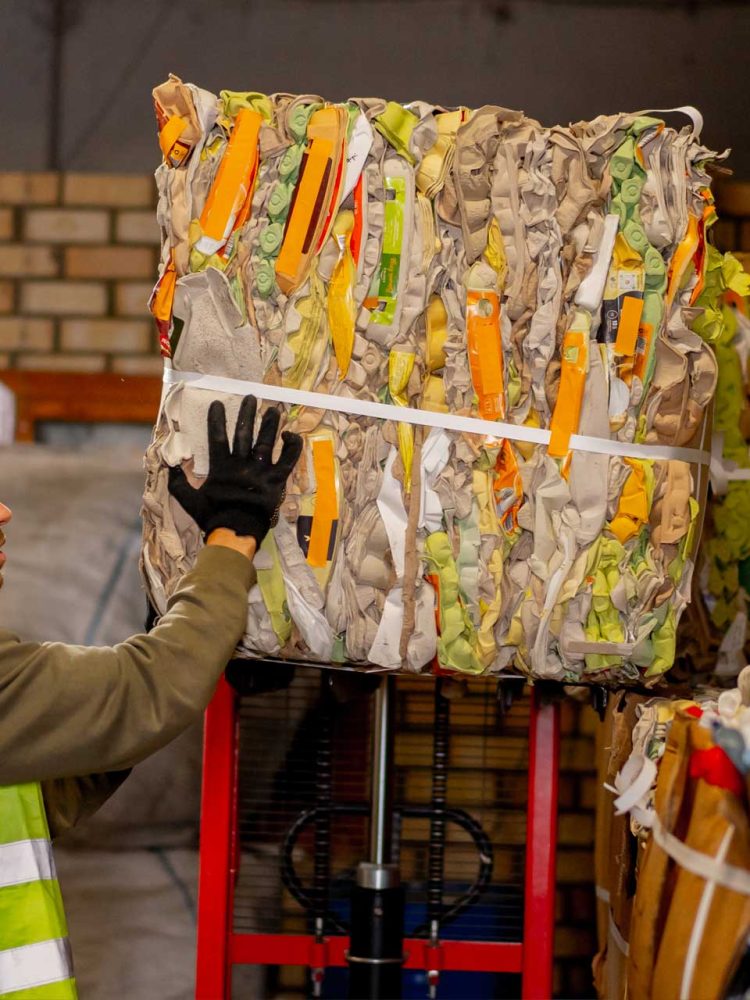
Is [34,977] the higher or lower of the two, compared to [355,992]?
higher

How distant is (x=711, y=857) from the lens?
125cm

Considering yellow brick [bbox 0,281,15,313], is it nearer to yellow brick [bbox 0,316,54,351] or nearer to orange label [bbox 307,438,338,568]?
yellow brick [bbox 0,316,54,351]

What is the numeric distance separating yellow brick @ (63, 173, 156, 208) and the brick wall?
0.03 meters

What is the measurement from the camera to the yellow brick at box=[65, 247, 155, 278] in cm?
360

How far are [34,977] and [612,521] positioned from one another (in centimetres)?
89

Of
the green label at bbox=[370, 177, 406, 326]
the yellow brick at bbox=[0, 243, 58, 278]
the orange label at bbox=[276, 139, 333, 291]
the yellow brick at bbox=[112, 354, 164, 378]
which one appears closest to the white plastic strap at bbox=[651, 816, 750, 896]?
the green label at bbox=[370, 177, 406, 326]

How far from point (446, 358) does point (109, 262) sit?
2343 mm

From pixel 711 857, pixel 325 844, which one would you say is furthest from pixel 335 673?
pixel 711 857

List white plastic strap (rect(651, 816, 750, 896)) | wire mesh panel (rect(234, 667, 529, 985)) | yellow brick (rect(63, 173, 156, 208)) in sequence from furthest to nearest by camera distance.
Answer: yellow brick (rect(63, 173, 156, 208)), wire mesh panel (rect(234, 667, 529, 985)), white plastic strap (rect(651, 816, 750, 896))

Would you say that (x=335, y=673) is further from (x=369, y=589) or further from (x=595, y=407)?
(x=595, y=407)

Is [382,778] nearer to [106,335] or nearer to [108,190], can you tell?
[106,335]

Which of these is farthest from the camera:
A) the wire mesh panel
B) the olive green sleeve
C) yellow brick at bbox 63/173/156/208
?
yellow brick at bbox 63/173/156/208

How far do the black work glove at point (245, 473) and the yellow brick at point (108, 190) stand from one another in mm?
2237

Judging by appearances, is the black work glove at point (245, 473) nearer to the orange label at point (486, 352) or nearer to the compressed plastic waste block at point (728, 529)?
the orange label at point (486, 352)
